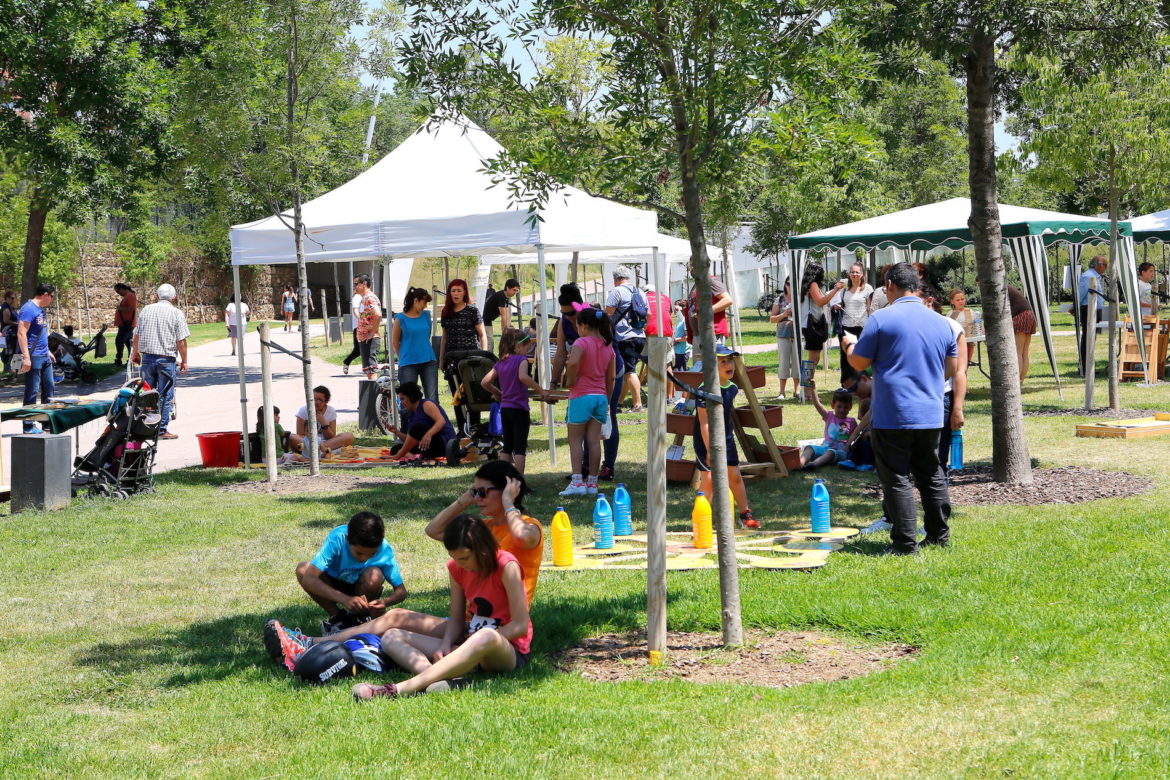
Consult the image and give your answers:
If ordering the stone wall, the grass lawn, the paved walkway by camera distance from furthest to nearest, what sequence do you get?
the stone wall → the paved walkway → the grass lawn

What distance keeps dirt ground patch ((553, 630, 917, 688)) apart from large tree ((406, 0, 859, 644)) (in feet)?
0.66

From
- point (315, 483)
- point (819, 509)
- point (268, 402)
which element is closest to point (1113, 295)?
point (819, 509)

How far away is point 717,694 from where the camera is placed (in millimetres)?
5125

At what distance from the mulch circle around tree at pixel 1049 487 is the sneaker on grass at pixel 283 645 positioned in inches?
205

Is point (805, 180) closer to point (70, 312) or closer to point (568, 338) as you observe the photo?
point (568, 338)

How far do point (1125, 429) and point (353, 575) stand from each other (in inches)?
344

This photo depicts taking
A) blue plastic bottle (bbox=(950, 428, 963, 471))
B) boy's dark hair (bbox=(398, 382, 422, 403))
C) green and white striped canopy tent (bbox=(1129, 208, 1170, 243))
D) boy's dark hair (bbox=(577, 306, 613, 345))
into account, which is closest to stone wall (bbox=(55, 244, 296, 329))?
boy's dark hair (bbox=(398, 382, 422, 403))

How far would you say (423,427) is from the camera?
1275 centimetres

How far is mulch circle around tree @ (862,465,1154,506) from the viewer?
912 cm

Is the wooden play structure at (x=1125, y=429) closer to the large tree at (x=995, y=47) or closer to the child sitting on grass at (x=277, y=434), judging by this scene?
the large tree at (x=995, y=47)

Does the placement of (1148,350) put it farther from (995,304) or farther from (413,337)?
(413,337)

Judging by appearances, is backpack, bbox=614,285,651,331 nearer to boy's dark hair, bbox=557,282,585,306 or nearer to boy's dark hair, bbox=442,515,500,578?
boy's dark hair, bbox=557,282,585,306

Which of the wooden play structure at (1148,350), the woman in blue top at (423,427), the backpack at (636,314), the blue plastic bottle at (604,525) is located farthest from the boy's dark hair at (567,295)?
the wooden play structure at (1148,350)

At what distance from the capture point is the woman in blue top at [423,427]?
12.7 meters
